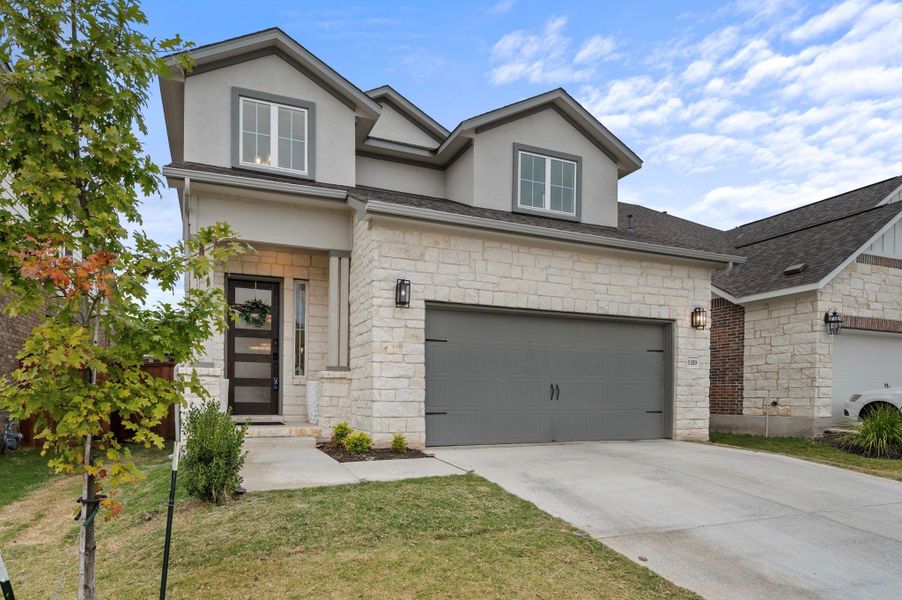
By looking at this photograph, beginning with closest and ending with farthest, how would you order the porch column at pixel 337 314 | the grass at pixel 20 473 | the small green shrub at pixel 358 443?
the grass at pixel 20 473, the small green shrub at pixel 358 443, the porch column at pixel 337 314

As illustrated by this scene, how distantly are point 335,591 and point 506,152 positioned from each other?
8.92 metres

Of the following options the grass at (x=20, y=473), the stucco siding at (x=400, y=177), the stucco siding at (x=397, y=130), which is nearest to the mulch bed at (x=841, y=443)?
the stucco siding at (x=400, y=177)

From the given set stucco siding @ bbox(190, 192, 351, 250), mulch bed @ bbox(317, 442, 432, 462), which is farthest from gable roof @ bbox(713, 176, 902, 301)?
stucco siding @ bbox(190, 192, 351, 250)

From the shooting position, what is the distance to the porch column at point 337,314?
938 centimetres

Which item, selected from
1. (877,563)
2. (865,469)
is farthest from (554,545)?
(865,469)

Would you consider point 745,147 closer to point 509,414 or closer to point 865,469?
point 865,469

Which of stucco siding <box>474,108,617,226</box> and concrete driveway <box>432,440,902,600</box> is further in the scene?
stucco siding <box>474,108,617,226</box>

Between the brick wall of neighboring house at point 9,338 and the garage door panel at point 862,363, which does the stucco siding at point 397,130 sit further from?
the garage door panel at point 862,363

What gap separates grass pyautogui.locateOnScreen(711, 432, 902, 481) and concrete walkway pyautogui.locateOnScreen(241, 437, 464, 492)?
248 inches

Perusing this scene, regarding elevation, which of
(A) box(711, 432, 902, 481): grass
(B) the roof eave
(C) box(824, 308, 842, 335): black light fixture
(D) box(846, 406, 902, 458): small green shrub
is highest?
(B) the roof eave

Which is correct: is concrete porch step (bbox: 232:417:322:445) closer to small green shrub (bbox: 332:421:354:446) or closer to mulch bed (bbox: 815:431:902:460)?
small green shrub (bbox: 332:421:354:446)

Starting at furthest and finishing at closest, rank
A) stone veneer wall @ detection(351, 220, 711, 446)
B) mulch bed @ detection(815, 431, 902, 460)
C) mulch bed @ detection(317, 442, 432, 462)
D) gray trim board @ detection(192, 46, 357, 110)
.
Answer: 1. mulch bed @ detection(815, 431, 902, 460)
2. gray trim board @ detection(192, 46, 357, 110)
3. stone veneer wall @ detection(351, 220, 711, 446)
4. mulch bed @ detection(317, 442, 432, 462)

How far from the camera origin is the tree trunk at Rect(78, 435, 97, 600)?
2.96 metres

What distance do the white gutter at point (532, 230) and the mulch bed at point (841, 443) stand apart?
156 inches
